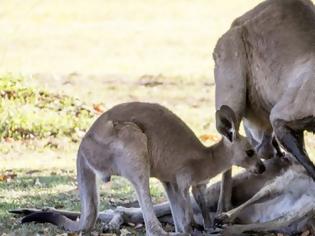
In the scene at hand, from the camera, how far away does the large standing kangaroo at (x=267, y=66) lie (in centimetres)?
688

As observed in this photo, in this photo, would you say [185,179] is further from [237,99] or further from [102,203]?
[102,203]

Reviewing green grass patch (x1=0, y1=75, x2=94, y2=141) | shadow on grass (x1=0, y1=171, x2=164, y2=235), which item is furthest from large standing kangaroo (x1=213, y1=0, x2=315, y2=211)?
green grass patch (x1=0, y1=75, x2=94, y2=141)

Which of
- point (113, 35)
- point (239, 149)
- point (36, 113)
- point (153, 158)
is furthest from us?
point (113, 35)

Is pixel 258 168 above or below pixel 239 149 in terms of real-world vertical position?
below

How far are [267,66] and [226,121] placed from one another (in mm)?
810

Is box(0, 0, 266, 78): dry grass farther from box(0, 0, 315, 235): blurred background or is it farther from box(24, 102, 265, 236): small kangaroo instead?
box(24, 102, 265, 236): small kangaroo

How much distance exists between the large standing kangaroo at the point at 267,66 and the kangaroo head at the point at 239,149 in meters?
0.22

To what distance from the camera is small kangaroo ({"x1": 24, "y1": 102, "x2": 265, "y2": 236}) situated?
635 cm

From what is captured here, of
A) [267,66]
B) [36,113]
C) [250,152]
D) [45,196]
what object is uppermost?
[267,66]

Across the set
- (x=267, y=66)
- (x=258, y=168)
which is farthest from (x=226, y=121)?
(x=267, y=66)

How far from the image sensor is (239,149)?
6734 mm

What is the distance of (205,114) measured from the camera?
560 inches

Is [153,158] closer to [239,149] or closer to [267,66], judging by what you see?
[239,149]

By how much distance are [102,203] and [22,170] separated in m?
2.44
